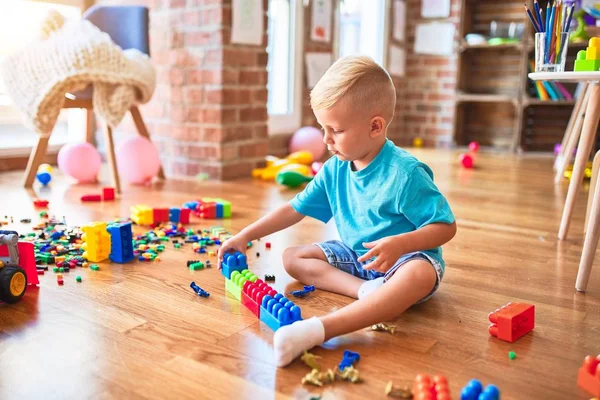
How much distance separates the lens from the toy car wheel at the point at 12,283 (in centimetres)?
106

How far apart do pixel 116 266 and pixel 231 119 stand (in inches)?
53.7

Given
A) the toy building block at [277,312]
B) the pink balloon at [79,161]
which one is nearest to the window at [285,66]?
the pink balloon at [79,161]

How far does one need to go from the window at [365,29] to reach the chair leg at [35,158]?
97.7 inches

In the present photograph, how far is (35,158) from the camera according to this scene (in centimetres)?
227

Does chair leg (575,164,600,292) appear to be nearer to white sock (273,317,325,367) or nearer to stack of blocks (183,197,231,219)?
white sock (273,317,325,367)

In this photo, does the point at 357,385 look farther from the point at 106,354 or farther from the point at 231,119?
the point at 231,119

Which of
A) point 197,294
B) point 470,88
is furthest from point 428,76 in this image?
point 197,294

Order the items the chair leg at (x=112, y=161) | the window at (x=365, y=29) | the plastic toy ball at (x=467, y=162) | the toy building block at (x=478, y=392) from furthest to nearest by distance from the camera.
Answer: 1. the window at (x=365, y=29)
2. the plastic toy ball at (x=467, y=162)
3. the chair leg at (x=112, y=161)
4. the toy building block at (x=478, y=392)

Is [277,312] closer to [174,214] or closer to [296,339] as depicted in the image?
[296,339]

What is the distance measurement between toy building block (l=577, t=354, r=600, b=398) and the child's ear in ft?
1.67

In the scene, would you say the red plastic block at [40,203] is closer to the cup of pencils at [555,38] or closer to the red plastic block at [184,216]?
the red plastic block at [184,216]

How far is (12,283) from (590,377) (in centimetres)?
95

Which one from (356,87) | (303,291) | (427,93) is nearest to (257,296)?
(303,291)

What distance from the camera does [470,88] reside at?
448 centimetres
